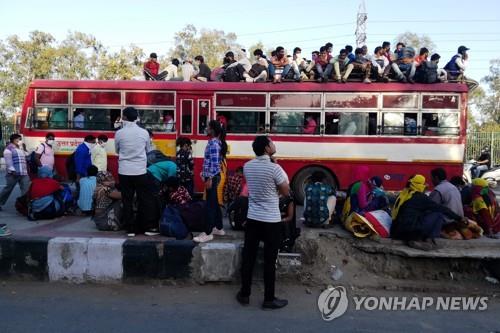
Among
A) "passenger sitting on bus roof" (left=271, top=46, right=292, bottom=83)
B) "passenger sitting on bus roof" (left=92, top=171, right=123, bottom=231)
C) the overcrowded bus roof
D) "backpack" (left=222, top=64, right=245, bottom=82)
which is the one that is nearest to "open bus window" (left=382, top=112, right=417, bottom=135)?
the overcrowded bus roof

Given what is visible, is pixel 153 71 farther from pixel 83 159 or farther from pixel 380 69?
pixel 380 69

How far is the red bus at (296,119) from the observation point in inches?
366

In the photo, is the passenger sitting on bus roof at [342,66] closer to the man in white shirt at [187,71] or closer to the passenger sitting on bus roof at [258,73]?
the passenger sitting on bus roof at [258,73]

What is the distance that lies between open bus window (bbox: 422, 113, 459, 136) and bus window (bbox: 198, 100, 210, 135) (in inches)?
182

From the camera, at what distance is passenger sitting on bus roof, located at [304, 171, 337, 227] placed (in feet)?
20.5

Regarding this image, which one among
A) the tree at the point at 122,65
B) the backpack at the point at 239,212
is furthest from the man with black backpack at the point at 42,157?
the tree at the point at 122,65

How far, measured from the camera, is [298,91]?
31.4 ft

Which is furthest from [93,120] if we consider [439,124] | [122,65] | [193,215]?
[122,65]

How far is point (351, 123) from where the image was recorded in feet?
31.1

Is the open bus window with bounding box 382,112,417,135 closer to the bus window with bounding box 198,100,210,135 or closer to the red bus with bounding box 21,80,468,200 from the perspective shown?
the red bus with bounding box 21,80,468,200

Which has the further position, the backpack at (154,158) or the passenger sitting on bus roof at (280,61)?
the passenger sitting on bus roof at (280,61)

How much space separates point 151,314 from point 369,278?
8.52 feet

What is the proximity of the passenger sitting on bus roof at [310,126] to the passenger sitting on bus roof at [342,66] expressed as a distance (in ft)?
3.38

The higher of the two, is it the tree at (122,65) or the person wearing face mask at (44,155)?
the tree at (122,65)
